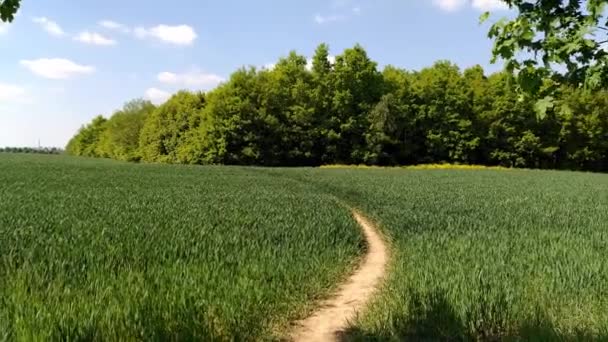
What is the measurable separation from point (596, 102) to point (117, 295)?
77936 millimetres

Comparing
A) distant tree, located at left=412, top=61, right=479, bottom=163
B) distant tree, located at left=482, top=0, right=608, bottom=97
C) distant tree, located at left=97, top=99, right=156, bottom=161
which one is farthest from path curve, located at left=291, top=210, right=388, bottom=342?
distant tree, located at left=97, top=99, right=156, bottom=161

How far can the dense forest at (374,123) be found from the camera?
219 feet

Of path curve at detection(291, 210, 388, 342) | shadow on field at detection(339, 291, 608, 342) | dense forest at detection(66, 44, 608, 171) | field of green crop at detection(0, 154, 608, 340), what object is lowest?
path curve at detection(291, 210, 388, 342)

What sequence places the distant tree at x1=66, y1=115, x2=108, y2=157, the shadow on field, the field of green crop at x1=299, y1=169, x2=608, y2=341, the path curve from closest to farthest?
1. the shadow on field
2. the field of green crop at x1=299, y1=169, x2=608, y2=341
3. the path curve
4. the distant tree at x1=66, y1=115, x2=108, y2=157

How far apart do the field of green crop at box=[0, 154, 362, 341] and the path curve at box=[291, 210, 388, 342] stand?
0.84ft

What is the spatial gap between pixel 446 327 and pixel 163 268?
429 cm

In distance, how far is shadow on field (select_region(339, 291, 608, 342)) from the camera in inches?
236

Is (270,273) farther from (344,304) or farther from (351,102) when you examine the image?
(351,102)

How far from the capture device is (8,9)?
14.4 ft

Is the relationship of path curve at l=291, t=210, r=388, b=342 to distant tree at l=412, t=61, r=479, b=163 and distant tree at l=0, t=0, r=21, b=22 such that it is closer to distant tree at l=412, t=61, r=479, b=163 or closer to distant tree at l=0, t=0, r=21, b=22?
distant tree at l=0, t=0, r=21, b=22

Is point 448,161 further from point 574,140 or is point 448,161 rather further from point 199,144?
point 199,144

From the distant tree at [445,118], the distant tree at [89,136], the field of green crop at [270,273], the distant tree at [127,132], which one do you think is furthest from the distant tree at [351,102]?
the distant tree at [89,136]

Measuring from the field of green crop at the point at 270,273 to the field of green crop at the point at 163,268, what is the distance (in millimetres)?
29

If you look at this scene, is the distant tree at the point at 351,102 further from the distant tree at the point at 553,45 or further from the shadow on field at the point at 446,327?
the distant tree at the point at 553,45
